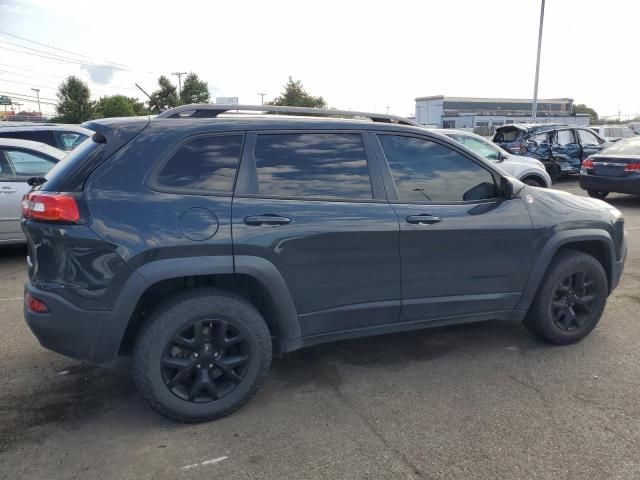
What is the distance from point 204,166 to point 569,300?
2.99m

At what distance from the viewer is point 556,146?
15078mm

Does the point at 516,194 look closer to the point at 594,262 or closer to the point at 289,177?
the point at 594,262

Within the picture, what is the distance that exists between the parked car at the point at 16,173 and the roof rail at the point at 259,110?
468cm

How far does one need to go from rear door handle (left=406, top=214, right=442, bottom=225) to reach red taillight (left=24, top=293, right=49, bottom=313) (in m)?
2.23

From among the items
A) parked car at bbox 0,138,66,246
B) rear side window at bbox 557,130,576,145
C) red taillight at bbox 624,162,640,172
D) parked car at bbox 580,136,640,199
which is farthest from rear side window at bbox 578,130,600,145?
parked car at bbox 0,138,66,246

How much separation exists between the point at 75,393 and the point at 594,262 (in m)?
3.92

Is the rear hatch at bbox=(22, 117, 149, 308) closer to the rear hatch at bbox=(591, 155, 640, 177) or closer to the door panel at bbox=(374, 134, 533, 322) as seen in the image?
the door panel at bbox=(374, 134, 533, 322)

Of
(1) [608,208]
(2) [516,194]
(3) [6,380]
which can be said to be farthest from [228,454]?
(1) [608,208]

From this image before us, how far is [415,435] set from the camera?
10.1ft

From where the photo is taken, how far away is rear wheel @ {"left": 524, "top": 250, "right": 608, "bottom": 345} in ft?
13.7

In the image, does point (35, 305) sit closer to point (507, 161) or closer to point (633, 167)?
point (507, 161)

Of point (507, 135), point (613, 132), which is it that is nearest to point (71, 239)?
point (507, 135)

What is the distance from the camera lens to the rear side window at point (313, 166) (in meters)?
3.35

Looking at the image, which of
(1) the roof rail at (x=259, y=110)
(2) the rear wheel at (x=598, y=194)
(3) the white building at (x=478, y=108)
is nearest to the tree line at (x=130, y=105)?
(3) the white building at (x=478, y=108)
